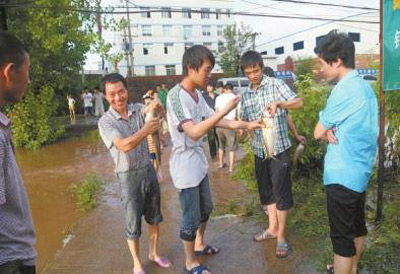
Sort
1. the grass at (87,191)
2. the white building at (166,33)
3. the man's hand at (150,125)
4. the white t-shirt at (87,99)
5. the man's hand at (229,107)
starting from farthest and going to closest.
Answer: the white building at (166,33), the white t-shirt at (87,99), the grass at (87,191), the man's hand at (150,125), the man's hand at (229,107)

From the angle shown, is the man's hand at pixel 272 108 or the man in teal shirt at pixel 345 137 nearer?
the man in teal shirt at pixel 345 137

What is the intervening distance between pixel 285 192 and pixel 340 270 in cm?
100

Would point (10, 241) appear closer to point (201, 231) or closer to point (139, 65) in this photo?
point (201, 231)

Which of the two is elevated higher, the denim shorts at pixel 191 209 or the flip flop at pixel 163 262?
the denim shorts at pixel 191 209

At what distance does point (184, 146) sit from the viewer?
3.36m

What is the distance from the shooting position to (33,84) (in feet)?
42.2

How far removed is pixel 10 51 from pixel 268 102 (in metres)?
2.60

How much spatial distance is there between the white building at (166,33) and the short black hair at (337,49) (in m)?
49.8

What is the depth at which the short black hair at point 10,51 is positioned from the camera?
1.71 metres

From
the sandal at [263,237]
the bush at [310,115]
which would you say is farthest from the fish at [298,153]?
the sandal at [263,237]

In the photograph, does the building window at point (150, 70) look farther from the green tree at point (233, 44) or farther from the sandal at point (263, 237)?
the sandal at point (263, 237)

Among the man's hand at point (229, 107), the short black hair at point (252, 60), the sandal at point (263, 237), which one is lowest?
the sandal at point (263, 237)

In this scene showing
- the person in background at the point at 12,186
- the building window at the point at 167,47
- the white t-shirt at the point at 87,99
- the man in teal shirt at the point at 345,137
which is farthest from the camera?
the building window at the point at 167,47

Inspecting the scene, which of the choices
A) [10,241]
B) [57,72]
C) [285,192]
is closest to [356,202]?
[285,192]
